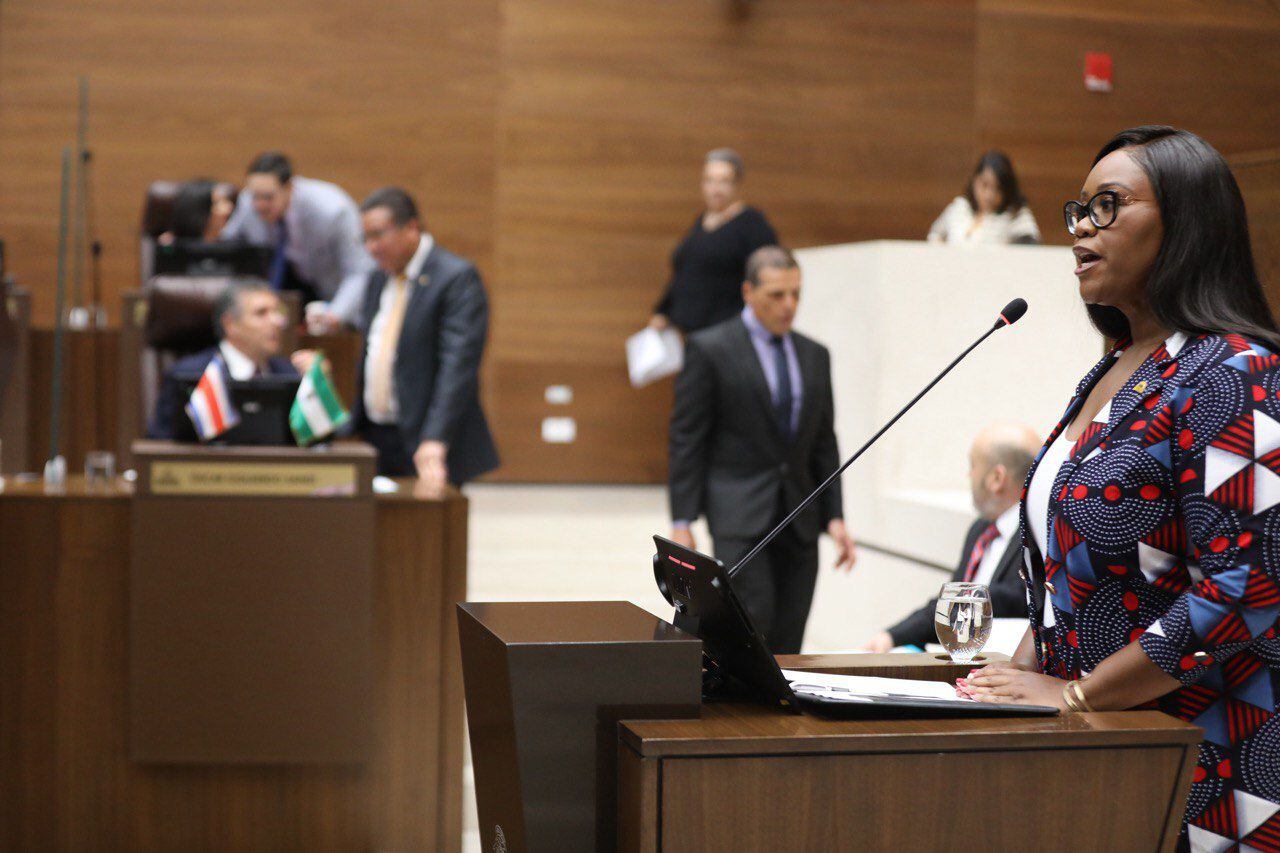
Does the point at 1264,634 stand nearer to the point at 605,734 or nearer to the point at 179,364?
the point at 605,734

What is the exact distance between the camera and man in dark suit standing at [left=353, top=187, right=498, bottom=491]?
15.8 ft

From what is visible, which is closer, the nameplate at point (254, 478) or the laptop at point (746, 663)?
the laptop at point (746, 663)

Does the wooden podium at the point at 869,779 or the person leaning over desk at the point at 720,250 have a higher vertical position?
the person leaning over desk at the point at 720,250

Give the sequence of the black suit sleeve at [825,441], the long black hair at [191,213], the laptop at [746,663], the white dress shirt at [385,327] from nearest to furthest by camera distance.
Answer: the laptop at [746,663] < the black suit sleeve at [825,441] < the white dress shirt at [385,327] < the long black hair at [191,213]

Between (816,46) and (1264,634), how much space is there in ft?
26.3

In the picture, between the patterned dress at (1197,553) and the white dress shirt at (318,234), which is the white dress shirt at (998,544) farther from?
the white dress shirt at (318,234)

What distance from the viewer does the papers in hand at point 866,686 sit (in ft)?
5.06

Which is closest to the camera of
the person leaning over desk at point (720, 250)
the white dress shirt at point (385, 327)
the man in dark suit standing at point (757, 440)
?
the man in dark suit standing at point (757, 440)

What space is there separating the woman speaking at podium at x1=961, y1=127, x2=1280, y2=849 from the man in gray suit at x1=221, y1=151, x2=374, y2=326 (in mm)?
4892

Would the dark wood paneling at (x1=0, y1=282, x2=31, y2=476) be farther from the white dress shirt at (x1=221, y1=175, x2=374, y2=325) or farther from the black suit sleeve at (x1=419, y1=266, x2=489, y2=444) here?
the black suit sleeve at (x1=419, y1=266, x2=489, y2=444)

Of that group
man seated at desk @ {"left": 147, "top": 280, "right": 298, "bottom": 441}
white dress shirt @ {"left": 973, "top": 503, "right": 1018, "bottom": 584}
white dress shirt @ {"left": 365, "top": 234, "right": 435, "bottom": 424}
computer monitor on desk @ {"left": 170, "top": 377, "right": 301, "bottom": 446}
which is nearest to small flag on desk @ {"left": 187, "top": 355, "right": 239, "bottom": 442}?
computer monitor on desk @ {"left": 170, "top": 377, "right": 301, "bottom": 446}

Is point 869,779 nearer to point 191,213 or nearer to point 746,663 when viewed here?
point 746,663

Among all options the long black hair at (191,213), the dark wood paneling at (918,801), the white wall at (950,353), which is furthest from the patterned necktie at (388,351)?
the dark wood paneling at (918,801)

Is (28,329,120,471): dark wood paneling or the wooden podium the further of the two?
(28,329,120,471): dark wood paneling
